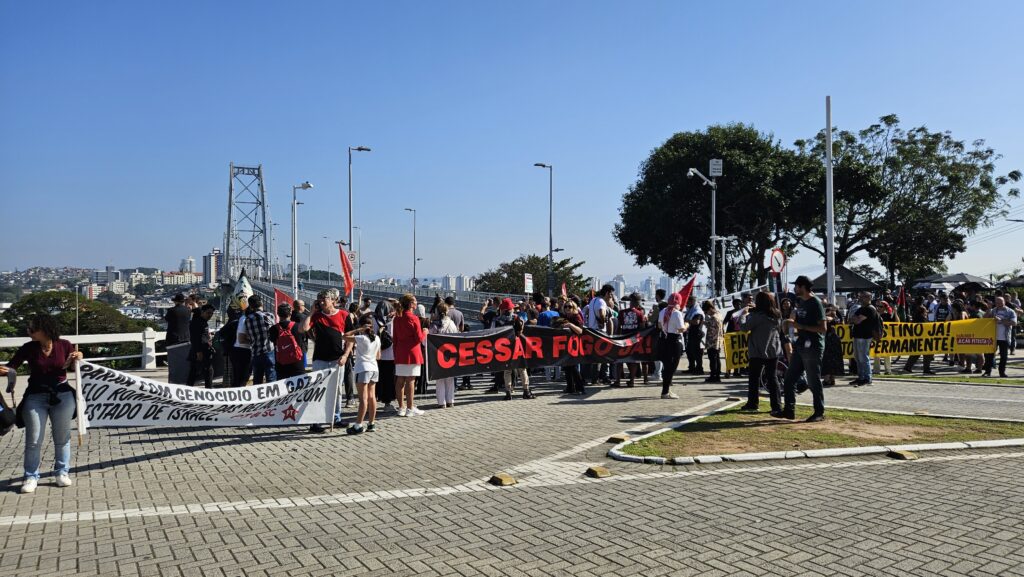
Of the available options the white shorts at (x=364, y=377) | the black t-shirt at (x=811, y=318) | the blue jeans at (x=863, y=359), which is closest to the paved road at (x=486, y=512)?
the white shorts at (x=364, y=377)

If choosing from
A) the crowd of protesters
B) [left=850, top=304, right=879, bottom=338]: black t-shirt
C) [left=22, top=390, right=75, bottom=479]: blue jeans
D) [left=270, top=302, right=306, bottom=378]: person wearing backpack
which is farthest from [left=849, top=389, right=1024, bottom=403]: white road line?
[left=22, top=390, right=75, bottom=479]: blue jeans

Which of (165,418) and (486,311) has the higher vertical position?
(486,311)

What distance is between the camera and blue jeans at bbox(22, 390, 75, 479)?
22.1 ft

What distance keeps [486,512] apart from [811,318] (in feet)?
18.7

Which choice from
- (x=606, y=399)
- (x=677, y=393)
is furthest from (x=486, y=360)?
(x=677, y=393)

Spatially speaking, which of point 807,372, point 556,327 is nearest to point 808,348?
point 807,372

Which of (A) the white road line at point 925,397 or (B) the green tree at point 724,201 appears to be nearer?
(A) the white road line at point 925,397

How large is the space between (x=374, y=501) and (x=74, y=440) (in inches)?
204

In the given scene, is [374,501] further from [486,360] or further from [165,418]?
[486,360]

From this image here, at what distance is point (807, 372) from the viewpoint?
9719 mm

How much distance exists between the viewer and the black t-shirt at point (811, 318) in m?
9.59

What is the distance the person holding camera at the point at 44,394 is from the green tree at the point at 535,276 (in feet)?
177

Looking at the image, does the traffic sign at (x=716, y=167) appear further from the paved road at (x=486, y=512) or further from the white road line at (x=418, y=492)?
the white road line at (x=418, y=492)

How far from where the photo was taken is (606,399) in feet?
41.0
